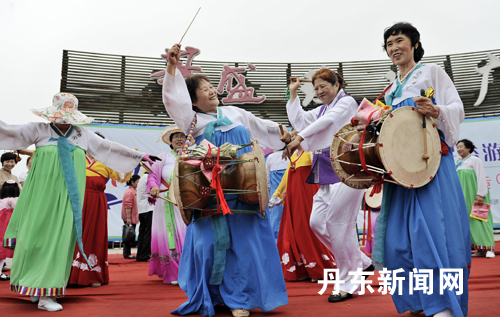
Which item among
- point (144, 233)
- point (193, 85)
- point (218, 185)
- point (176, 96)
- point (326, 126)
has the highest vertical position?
point (193, 85)

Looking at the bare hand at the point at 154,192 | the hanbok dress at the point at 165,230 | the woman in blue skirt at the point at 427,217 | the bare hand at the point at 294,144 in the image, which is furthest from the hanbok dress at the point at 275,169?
the woman in blue skirt at the point at 427,217

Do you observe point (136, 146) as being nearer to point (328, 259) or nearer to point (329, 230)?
point (328, 259)

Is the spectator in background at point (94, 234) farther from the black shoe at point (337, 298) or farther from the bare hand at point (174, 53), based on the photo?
the black shoe at point (337, 298)

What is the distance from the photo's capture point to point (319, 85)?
3795 millimetres

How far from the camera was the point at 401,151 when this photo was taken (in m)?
2.53

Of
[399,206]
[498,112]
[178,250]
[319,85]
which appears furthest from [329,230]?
[498,112]

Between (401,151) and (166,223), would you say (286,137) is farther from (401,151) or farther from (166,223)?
(166,223)

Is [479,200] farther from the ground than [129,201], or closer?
farther from the ground

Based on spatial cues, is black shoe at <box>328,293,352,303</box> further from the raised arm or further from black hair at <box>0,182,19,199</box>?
black hair at <box>0,182,19,199</box>

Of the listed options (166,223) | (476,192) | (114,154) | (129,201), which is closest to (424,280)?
(114,154)

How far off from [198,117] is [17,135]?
1.56 meters

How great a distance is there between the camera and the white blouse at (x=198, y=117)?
2.95 meters

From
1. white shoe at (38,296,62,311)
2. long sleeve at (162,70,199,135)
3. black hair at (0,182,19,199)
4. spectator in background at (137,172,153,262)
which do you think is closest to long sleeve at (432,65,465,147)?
long sleeve at (162,70,199,135)

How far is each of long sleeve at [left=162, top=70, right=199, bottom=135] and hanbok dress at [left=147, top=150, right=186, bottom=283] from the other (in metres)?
2.10
